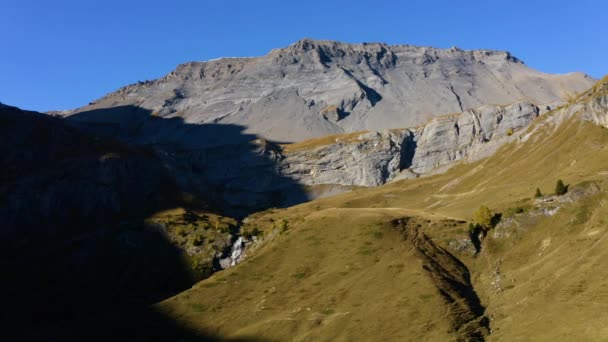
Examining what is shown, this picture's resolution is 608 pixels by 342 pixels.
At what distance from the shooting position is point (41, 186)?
195500mm

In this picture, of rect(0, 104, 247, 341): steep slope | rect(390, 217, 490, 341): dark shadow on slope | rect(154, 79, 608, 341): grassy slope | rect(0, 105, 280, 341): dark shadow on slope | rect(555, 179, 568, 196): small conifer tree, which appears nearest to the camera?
rect(154, 79, 608, 341): grassy slope

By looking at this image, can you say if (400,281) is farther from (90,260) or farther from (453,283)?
(90,260)

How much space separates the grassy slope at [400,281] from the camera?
69.2m

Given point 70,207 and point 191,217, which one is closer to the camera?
point 191,217

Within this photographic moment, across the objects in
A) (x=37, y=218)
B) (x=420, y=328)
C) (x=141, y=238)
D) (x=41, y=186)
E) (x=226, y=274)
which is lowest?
(x=420, y=328)

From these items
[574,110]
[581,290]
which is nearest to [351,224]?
[581,290]

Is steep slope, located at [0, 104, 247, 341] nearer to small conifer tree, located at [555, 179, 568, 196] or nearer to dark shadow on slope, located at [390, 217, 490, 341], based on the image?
dark shadow on slope, located at [390, 217, 490, 341]

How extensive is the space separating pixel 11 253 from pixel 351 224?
109956mm

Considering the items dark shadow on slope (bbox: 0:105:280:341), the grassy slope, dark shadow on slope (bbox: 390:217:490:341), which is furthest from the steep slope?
dark shadow on slope (bbox: 390:217:490:341)

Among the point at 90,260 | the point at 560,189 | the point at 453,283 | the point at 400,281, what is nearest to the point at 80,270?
the point at 90,260

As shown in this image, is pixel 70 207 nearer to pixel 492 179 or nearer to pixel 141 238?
pixel 141 238

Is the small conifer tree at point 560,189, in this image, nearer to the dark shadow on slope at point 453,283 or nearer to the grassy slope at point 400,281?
the grassy slope at point 400,281

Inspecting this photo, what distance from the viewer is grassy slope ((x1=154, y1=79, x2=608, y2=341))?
227 ft

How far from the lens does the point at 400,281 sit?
9419cm
